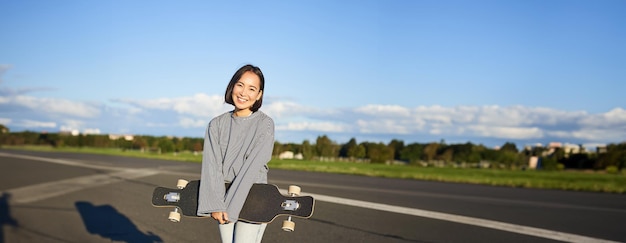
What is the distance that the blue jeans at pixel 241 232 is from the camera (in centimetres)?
370

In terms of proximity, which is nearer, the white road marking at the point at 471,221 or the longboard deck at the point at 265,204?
the longboard deck at the point at 265,204

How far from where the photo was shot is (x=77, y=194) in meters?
13.9

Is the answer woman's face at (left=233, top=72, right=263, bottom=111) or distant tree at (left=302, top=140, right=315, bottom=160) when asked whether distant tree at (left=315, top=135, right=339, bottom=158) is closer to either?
distant tree at (left=302, top=140, right=315, bottom=160)

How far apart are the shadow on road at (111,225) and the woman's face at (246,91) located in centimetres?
434

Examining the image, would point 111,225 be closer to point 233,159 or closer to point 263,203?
point 233,159

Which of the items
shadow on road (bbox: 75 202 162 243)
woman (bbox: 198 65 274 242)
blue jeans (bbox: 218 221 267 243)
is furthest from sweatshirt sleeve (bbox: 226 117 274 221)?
shadow on road (bbox: 75 202 162 243)

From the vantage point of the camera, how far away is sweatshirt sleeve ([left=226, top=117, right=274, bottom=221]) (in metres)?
3.54

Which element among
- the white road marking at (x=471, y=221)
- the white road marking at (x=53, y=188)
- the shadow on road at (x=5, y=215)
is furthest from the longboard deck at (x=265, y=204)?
the white road marking at (x=53, y=188)

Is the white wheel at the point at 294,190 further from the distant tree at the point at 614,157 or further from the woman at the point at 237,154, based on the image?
the distant tree at the point at 614,157

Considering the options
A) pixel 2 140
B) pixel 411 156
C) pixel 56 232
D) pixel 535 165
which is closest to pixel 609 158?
pixel 535 165

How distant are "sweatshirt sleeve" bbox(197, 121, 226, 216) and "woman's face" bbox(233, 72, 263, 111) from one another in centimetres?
22

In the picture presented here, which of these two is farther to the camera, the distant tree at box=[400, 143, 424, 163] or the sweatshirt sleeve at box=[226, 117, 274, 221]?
the distant tree at box=[400, 143, 424, 163]

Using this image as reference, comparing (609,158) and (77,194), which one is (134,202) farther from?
(609,158)

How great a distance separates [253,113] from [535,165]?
49050 millimetres
